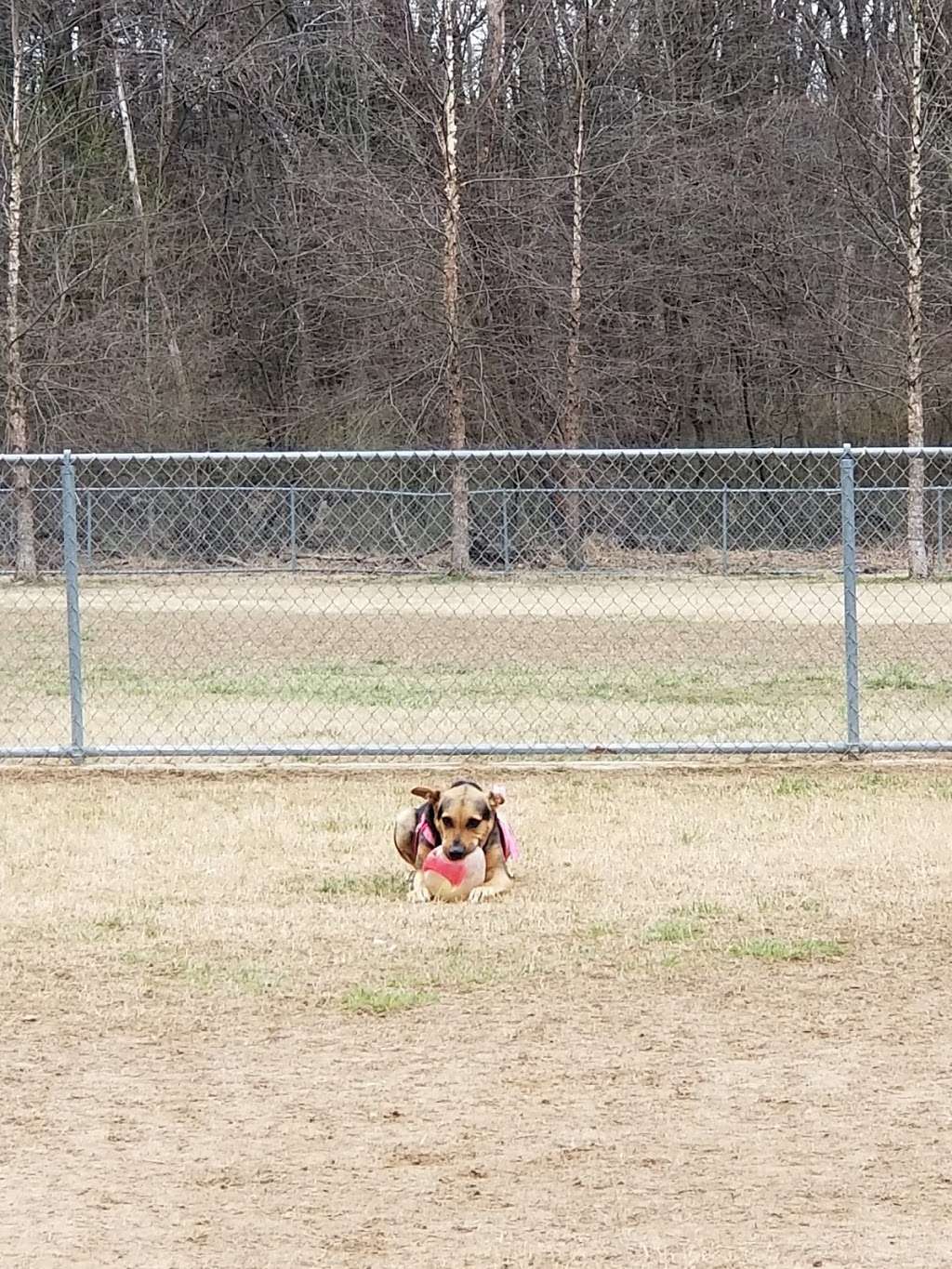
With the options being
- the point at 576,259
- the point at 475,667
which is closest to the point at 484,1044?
the point at 475,667

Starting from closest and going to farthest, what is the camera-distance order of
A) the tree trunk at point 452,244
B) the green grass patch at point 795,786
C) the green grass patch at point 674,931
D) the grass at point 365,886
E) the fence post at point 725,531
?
the green grass patch at point 674,931
the grass at point 365,886
the green grass patch at point 795,786
the fence post at point 725,531
the tree trunk at point 452,244

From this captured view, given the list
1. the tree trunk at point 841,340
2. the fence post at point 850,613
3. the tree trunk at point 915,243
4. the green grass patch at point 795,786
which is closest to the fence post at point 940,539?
the tree trunk at point 915,243

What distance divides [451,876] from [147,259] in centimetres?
3260

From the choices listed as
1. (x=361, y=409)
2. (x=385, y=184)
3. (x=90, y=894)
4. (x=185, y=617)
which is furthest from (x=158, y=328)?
(x=90, y=894)

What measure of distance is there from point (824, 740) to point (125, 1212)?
24.0 feet

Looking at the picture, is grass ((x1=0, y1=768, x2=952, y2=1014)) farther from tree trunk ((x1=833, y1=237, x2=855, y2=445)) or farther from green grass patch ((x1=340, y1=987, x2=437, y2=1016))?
tree trunk ((x1=833, y1=237, x2=855, y2=445))

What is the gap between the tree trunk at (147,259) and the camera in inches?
1446

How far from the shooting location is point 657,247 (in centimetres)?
3781

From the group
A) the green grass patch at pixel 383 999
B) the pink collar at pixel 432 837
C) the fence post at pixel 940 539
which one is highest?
the fence post at pixel 940 539

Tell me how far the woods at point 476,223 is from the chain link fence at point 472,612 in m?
1.65

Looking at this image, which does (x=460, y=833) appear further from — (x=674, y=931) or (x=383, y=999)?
(x=383, y=999)

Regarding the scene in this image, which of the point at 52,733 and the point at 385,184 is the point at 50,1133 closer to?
the point at 52,733

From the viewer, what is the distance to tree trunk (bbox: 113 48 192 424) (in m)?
36.7

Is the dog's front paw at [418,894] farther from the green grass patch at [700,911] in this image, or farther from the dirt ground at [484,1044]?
the green grass patch at [700,911]
